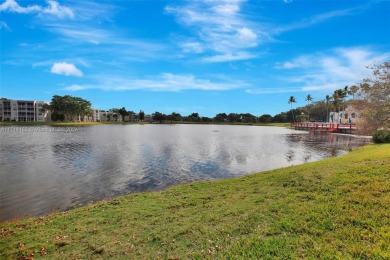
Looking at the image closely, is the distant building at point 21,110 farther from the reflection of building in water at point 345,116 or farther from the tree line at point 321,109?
the reflection of building in water at point 345,116

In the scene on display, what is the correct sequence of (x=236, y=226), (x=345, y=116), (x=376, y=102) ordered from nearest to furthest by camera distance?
(x=236, y=226) → (x=376, y=102) → (x=345, y=116)

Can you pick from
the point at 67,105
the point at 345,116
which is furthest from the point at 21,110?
the point at 345,116

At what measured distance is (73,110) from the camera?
129 meters

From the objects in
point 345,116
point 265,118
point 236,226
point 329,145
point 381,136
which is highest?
point 265,118

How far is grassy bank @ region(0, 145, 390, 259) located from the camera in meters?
5.66

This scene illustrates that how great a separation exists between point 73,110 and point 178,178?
128102 mm

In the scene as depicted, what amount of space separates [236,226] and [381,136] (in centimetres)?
2959

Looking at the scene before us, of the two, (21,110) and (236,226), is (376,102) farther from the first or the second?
(21,110)

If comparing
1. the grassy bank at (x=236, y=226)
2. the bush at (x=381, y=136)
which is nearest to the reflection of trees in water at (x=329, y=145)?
the bush at (x=381, y=136)

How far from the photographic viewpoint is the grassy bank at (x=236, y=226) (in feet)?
18.6

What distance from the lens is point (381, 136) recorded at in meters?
28.6

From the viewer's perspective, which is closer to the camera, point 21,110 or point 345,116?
point 345,116

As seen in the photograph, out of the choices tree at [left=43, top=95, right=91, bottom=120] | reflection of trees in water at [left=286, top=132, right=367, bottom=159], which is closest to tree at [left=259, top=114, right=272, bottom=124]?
tree at [left=43, top=95, right=91, bottom=120]

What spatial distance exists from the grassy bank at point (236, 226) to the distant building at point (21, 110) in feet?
486
